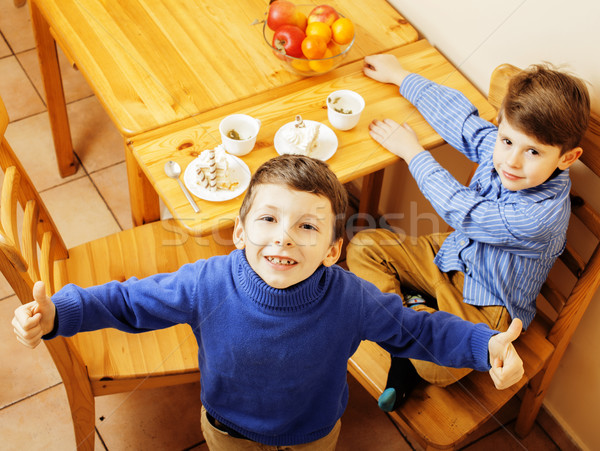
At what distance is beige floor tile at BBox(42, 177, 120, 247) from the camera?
2.10 metres

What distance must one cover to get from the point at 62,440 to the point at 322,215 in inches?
42.2

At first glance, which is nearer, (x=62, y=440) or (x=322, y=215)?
(x=322, y=215)

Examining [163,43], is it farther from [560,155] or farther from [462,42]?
[560,155]

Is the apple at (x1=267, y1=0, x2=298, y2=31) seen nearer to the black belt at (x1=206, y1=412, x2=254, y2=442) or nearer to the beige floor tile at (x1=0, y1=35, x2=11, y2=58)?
the black belt at (x1=206, y1=412, x2=254, y2=442)

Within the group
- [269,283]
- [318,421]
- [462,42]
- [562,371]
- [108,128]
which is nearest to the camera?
[269,283]

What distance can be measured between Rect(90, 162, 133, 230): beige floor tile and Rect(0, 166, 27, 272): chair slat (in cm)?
86

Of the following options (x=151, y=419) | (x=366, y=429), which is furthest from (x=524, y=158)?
(x=151, y=419)

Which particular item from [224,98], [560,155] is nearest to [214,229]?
[224,98]

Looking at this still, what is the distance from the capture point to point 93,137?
2.35 meters

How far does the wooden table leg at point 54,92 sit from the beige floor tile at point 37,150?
44 mm

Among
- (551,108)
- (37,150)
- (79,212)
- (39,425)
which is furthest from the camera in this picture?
(37,150)

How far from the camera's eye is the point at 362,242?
5.09 feet

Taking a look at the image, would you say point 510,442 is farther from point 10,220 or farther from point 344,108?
point 10,220

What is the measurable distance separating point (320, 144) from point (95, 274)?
584mm
